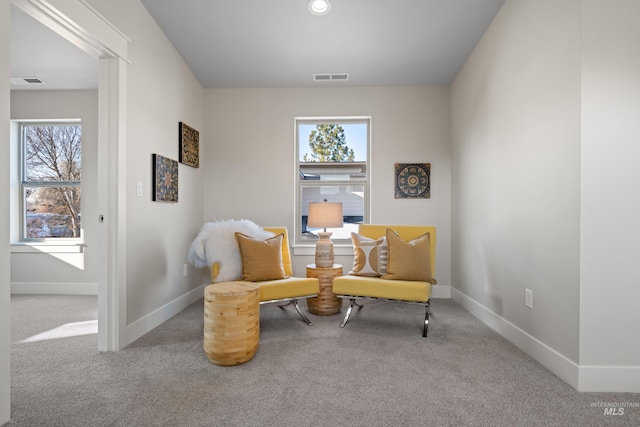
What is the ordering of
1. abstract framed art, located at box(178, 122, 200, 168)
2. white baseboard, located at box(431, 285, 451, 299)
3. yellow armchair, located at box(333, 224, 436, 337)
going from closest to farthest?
yellow armchair, located at box(333, 224, 436, 337), abstract framed art, located at box(178, 122, 200, 168), white baseboard, located at box(431, 285, 451, 299)

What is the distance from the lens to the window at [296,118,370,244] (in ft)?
14.6

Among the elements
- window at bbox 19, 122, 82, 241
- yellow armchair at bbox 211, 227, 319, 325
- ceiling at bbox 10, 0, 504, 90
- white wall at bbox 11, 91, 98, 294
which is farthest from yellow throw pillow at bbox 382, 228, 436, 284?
window at bbox 19, 122, 82, 241

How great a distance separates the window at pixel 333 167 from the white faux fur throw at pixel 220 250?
1.35 meters

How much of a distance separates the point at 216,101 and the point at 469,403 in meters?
4.04

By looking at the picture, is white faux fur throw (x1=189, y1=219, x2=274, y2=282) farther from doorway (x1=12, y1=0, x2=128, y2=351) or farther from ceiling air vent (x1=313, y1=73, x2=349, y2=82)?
ceiling air vent (x1=313, y1=73, x2=349, y2=82)

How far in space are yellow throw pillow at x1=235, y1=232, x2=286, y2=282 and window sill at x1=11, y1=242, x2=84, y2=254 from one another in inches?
104

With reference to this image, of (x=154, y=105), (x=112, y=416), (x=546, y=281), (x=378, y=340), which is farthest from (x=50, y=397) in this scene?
(x=546, y=281)

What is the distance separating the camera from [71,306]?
3.80 m

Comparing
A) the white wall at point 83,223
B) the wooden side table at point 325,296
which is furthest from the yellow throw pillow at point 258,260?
the white wall at point 83,223

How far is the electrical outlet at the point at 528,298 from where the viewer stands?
7.91ft

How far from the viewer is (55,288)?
174 inches

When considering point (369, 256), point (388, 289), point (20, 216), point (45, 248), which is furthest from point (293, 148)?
point (20, 216)

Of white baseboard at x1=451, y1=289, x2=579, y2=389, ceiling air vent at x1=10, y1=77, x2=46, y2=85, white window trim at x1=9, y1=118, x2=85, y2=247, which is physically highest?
ceiling air vent at x1=10, y1=77, x2=46, y2=85

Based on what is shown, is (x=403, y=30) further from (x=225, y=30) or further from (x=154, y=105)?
(x=154, y=105)
